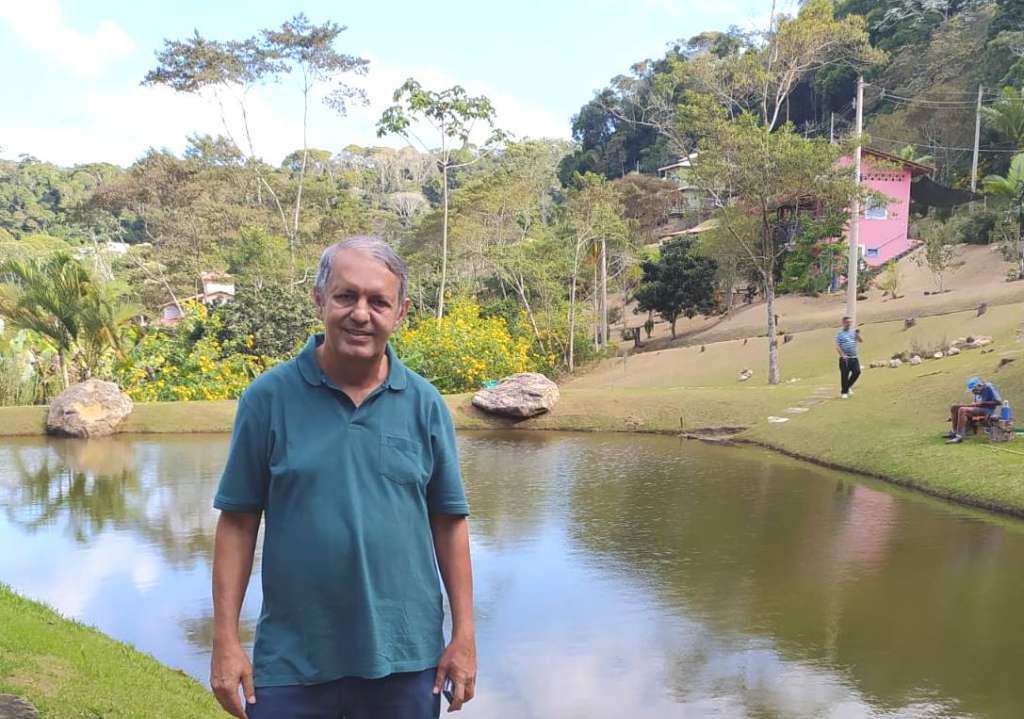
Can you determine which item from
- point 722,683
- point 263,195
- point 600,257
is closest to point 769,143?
point 600,257

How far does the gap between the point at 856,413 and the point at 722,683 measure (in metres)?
8.79

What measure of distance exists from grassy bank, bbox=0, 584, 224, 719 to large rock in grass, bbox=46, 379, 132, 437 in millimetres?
10741

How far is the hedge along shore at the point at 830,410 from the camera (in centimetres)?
944

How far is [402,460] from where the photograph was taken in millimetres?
1879

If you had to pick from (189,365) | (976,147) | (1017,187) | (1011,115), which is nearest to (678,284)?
(1017,187)

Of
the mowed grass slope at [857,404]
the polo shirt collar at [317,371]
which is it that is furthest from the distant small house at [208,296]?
the polo shirt collar at [317,371]

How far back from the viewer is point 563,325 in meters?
26.2

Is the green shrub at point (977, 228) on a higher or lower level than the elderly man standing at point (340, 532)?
higher

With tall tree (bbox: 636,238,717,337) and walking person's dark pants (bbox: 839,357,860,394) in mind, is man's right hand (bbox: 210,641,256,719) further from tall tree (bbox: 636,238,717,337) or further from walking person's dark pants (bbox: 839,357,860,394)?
tall tree (bbox: 636,238,717,337)

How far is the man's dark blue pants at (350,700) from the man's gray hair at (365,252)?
0.89 metres

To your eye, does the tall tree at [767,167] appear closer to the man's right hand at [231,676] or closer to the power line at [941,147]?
the man's right hand at [231,676]

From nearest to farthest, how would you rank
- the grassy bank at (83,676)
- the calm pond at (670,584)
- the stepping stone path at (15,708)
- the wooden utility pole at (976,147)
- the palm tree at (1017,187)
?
1. the stepping stone path at (15,708)
2. the grassy bank at (83,676)
3. the calm pond at (670,584)
4. the palm tree at (1017,187)
5. the wooden utility pole at (976,147)

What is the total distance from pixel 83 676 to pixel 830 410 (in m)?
11.5

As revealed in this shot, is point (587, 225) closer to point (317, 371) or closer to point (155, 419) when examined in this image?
point (155, 419)
